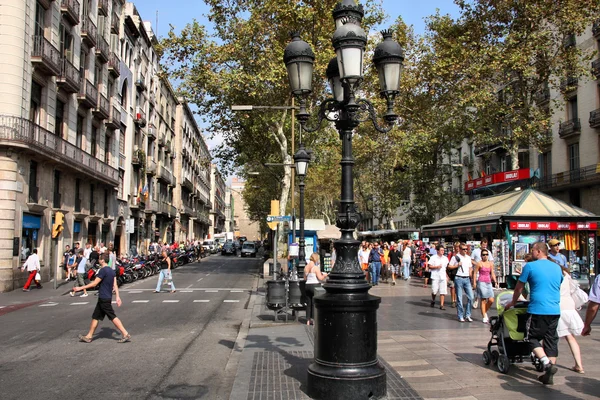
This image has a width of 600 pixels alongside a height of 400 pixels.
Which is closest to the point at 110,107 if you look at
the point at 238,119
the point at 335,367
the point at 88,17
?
the point at 88,17

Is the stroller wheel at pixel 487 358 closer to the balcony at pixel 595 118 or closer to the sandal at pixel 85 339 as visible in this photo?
the sandal at pixel 85 339

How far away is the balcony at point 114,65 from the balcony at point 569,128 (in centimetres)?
2867

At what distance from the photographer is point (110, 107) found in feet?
105

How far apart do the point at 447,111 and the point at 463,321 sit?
20.5 metres

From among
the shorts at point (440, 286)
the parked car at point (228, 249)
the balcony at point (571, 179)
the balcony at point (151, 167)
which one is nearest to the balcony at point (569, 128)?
the balcony at point (571, 179)

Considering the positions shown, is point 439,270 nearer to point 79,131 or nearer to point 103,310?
point 103,310

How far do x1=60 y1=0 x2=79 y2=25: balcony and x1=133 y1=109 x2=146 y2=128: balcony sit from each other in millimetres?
14245

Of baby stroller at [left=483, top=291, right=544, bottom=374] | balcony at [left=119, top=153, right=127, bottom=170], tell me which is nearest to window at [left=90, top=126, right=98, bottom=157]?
balcony at [left=119, top=153, right=127, bottom=170]

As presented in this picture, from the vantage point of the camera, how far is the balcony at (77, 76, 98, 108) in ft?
87.2

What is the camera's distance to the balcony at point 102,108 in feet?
95.9

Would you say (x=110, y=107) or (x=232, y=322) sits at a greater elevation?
(x=110, y=107)

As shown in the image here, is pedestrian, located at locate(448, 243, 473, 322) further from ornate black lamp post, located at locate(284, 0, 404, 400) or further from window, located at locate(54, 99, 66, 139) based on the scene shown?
window, located at locate(54, 99, 66, 139)

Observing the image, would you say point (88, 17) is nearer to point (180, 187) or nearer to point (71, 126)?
point (71, 126)

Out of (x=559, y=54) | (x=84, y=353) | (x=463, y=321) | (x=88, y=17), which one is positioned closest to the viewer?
(x=84, y=353)
